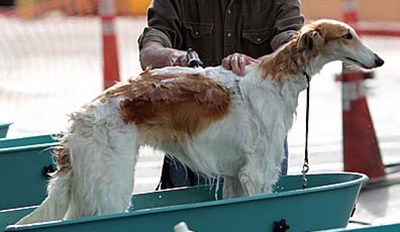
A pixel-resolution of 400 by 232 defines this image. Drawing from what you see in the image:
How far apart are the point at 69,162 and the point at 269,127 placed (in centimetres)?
93

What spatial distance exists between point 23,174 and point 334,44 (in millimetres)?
1902

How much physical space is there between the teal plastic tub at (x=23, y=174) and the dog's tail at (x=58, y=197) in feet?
3.22

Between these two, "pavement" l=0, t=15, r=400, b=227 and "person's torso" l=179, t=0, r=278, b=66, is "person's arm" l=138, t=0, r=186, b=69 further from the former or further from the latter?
"pavement" l=0, t=15, r=400, b=227

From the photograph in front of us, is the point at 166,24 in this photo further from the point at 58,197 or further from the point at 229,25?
the point at 58,197

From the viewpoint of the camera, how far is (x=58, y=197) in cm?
469

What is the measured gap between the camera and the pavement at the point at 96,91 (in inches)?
345

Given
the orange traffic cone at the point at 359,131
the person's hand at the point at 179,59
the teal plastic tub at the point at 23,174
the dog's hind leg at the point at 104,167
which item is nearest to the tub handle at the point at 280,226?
the dog's hind leg at the point at 104,167

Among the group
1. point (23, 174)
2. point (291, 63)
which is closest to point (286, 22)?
point (291, 63)

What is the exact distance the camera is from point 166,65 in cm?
516

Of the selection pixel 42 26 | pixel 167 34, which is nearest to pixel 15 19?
pixel 42 26

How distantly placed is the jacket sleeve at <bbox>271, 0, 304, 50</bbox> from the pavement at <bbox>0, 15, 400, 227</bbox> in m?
0.91

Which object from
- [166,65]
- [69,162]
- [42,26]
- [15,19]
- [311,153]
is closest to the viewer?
[69,162]

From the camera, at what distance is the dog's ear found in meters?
4.84

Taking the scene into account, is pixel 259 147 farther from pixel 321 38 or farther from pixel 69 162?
pixel 69 162
